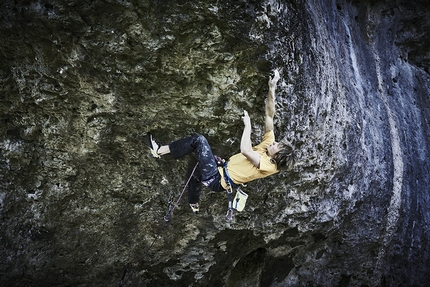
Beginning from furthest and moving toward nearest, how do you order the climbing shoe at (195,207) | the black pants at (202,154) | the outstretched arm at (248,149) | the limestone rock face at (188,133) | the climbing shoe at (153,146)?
the climbing shoe at (195,207), the climbing shoe at (153,146), the black pants at (202,154), the outstretched arm at (248,149), the limestone rock face at (188,133)

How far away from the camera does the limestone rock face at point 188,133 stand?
13.6 ft

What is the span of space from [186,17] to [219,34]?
Answer: 1.29 ft

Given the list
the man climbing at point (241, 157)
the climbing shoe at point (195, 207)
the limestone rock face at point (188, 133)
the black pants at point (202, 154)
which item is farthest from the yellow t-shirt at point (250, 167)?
the climbing shoe at point (195, 207)

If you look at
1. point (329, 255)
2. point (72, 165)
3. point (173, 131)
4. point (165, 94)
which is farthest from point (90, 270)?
point (329, 255)

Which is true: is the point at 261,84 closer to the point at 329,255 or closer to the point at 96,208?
the point at 96,208

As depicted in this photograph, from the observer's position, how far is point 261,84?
466 cm

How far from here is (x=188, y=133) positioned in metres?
4.98

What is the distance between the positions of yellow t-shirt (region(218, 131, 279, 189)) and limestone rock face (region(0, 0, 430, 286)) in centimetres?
43

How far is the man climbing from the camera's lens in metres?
4.47

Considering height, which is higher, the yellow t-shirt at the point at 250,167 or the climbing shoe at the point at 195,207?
the yellow t-shirt at the point at 250,167

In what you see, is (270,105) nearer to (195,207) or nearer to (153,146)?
(153,146)

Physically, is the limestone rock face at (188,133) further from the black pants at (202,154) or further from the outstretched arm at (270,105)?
the black pants at (202,154)

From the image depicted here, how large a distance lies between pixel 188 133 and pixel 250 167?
3.04 feet

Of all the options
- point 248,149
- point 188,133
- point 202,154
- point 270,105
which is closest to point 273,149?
point 248,149
